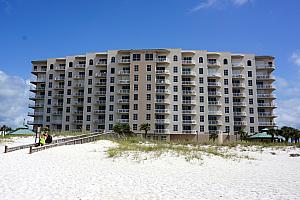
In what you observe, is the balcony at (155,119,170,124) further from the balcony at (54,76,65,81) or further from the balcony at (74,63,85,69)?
the balcony at (54,76,65,81)

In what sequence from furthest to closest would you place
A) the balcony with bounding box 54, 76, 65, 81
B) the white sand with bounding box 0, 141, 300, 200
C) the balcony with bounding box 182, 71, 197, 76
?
the balcony with bounding box 54, 76, 65, 81 → the balcony with bounding box 182, 71, 197, 76 → the white sand with bounding box 0, 141, 300, 200

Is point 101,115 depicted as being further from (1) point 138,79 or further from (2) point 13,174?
(2) point 13,174

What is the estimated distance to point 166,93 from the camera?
66.1 m

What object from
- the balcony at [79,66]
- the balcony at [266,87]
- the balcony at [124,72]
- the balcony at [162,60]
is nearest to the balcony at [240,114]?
the balcony at [266,87]

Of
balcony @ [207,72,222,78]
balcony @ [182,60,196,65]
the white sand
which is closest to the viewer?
the white sand

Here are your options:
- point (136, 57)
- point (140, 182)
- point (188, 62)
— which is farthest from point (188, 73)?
point (140, 182)

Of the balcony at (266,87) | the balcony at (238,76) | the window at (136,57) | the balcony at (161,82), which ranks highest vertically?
the window at (136,57)

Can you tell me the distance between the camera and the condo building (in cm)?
6575

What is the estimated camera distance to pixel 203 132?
2559 inches

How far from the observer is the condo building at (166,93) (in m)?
65.8

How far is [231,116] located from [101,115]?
3282 cm

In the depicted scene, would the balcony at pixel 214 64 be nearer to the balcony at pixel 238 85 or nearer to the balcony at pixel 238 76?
the balcony at pixel 238 76

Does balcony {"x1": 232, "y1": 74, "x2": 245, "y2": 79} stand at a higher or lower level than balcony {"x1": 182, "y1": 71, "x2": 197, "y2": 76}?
lower

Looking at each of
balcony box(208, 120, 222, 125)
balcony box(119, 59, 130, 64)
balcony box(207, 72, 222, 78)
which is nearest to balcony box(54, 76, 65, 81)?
balcony box(119, 59, 130, 64)
